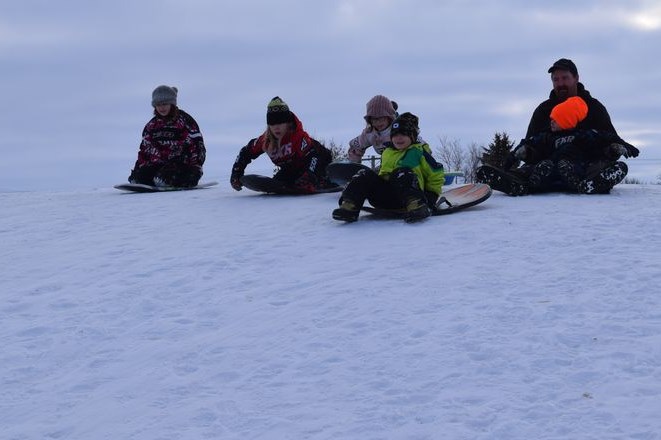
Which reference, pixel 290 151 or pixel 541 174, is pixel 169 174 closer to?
pixel 290 151

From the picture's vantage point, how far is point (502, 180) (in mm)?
7781

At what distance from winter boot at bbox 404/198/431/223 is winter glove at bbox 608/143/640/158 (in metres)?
2.35

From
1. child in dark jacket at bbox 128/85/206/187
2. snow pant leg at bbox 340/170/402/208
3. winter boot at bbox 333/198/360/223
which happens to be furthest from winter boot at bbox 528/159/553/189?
child in dark jacket at bbox 128/85/206/187

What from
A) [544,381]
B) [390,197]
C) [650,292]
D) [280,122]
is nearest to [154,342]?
[544,381]

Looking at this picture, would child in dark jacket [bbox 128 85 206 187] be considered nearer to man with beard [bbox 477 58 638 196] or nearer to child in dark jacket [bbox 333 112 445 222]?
man with beard [bbox 477 58 638 196]

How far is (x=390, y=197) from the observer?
652cm

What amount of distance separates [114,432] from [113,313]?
4.42ft

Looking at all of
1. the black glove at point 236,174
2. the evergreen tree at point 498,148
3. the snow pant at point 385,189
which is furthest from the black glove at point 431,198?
the evergreen tree at point 498,148

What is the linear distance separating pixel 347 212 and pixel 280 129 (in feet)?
7.71

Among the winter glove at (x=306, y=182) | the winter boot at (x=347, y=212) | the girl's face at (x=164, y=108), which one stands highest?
the girl's face at (x=164, y=108)

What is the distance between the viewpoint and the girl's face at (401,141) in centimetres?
648

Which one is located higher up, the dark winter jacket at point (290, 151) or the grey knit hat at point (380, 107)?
the grey knit hat at point (380, 107)

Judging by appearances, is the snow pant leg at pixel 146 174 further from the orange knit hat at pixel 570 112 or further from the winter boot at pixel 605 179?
the winter boot at pixel 605 179

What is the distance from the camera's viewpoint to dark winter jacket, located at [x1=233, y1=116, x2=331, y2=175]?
8.48m
